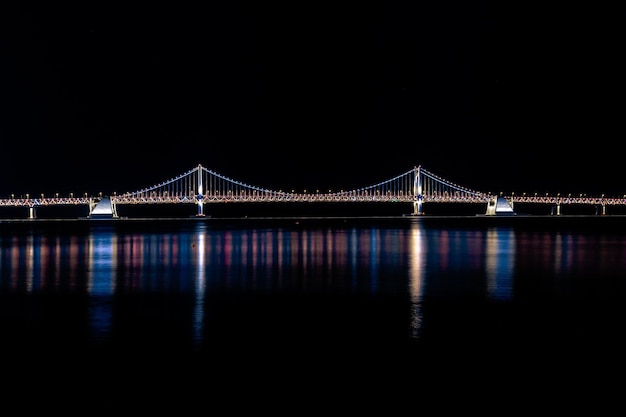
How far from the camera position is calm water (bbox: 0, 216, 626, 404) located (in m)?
5.49

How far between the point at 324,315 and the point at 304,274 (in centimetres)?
471

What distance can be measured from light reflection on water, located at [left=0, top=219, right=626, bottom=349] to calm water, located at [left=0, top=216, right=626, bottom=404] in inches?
1.5

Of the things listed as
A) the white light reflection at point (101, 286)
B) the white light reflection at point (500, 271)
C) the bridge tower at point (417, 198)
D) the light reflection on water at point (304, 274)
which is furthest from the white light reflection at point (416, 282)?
the bridge tower at point (417, 198)

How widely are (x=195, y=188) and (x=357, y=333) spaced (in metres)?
76.6

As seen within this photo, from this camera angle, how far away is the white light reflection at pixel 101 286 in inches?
282

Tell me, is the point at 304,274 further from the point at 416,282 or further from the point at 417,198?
the point at 417,198

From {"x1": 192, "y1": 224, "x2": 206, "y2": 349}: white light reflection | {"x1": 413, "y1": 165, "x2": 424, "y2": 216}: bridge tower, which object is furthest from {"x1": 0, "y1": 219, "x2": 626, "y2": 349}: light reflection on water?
{"x1": 413, "y1": 165, "x2": 424, "y2": 216}: bridge tower

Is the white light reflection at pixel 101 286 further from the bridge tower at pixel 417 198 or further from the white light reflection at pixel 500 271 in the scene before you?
the bridge tower at pixel 417 198

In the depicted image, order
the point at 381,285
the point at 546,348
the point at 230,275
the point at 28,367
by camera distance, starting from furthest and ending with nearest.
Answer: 1. the point at 230,275
2. the point at 381,285
3. the point at 546,348
4. the point at 28,367

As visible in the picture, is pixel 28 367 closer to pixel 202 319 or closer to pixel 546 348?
pixel 202 319

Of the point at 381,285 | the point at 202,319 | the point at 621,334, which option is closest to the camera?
the point at 621,334

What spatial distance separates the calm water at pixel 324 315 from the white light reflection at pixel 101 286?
2 cm

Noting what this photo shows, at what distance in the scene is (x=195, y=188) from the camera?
82.2 m

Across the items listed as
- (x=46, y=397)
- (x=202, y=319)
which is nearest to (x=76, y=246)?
(x=202, y=319)
